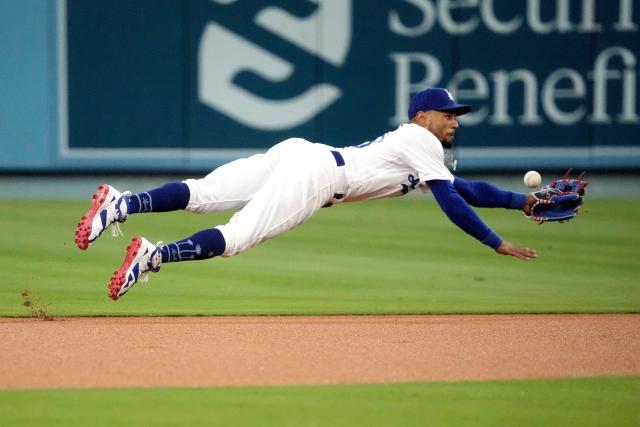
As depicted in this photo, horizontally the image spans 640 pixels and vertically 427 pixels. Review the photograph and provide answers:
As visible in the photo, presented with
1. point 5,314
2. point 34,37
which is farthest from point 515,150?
point 5,314

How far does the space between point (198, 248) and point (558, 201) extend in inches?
82.4

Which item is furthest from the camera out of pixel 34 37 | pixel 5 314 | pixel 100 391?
pixel 34 37

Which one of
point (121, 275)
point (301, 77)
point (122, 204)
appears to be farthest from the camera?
point (301, 77)

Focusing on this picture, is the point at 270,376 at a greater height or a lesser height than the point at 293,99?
lesser

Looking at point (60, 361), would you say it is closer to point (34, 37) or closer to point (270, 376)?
point (270, 376)

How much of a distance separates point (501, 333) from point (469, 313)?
2.99 ft

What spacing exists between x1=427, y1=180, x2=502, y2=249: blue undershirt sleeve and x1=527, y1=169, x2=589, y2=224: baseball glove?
1.81 feet

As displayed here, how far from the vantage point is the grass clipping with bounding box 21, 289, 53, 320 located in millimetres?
8188

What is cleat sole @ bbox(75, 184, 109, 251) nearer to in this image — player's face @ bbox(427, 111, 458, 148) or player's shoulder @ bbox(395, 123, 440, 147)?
player's shoulder @ bbox(395, 123, 440, 147)

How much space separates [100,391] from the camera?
5.93 metres

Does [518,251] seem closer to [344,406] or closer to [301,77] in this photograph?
[344,406]

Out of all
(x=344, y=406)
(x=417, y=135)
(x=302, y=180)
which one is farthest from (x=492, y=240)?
(x=344, y=406)

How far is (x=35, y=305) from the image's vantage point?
28.1 feet

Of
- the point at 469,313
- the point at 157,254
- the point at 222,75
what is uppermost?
the point at 222,75
